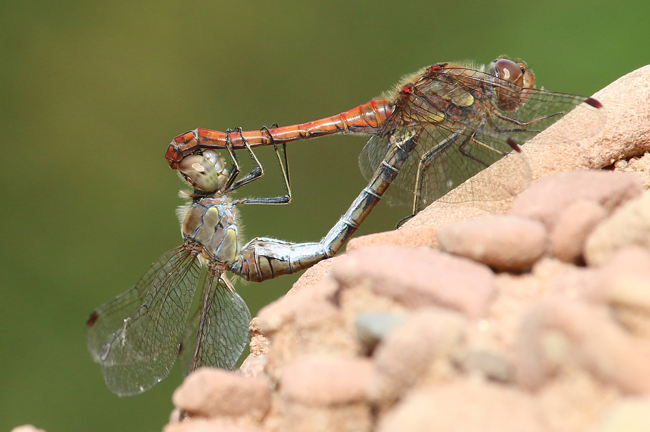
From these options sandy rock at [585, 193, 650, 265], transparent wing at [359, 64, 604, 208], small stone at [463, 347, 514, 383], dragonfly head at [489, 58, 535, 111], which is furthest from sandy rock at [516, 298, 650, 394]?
dragonfly head at [489, 58, 535, 111]

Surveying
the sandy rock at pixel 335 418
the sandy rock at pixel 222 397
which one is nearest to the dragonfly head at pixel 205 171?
the sandy rock at pixel 222 397

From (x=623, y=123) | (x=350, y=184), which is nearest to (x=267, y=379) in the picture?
(x=623, y=123)

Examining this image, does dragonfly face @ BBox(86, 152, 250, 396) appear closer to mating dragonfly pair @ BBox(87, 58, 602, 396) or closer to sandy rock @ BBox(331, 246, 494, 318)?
mating dragonfly pair @ BBox(87, 58, 602, 396)

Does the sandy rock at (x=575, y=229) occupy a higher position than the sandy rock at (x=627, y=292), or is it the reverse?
the sandy rock at (x=575, y=229)

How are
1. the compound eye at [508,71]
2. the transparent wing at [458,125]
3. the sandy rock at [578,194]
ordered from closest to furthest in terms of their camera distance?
the sandy rock at [578,194] → the transparent wing at [458,125] → the compound eye at [508,71]

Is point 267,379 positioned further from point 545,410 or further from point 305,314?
point 545,410

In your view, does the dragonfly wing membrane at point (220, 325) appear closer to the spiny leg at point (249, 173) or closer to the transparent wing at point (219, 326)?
the transparent wing at point (219, 326)
